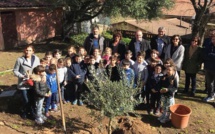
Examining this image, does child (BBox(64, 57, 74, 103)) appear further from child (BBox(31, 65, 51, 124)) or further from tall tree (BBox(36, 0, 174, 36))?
tall tree (BBox(36, 0, 174, 36))

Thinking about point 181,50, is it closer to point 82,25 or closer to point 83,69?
point 83,69

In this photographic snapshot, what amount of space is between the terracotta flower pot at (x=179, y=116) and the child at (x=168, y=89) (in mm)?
164

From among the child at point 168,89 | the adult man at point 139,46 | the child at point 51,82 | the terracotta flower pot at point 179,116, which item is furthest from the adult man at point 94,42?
the terracotta flower pot at point 179,116

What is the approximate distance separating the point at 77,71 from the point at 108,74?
0.80 metres

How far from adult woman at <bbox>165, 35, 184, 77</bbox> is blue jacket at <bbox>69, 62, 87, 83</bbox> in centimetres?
234

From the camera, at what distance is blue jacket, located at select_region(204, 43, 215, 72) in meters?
6.85

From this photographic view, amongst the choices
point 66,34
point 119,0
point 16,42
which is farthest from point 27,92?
point 66,34

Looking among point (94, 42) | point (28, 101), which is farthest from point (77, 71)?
point (28, 101)

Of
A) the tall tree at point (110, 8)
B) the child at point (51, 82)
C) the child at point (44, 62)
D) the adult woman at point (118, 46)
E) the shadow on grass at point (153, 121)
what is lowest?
the shadow on grass at point (153, 121)

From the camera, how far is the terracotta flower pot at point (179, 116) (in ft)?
19.3

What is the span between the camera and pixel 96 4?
15.9 m

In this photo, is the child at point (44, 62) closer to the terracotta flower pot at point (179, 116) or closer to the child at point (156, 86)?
the child at point (156, 86)

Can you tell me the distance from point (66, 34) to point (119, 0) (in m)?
5.72

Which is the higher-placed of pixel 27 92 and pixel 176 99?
pixel 27 92
